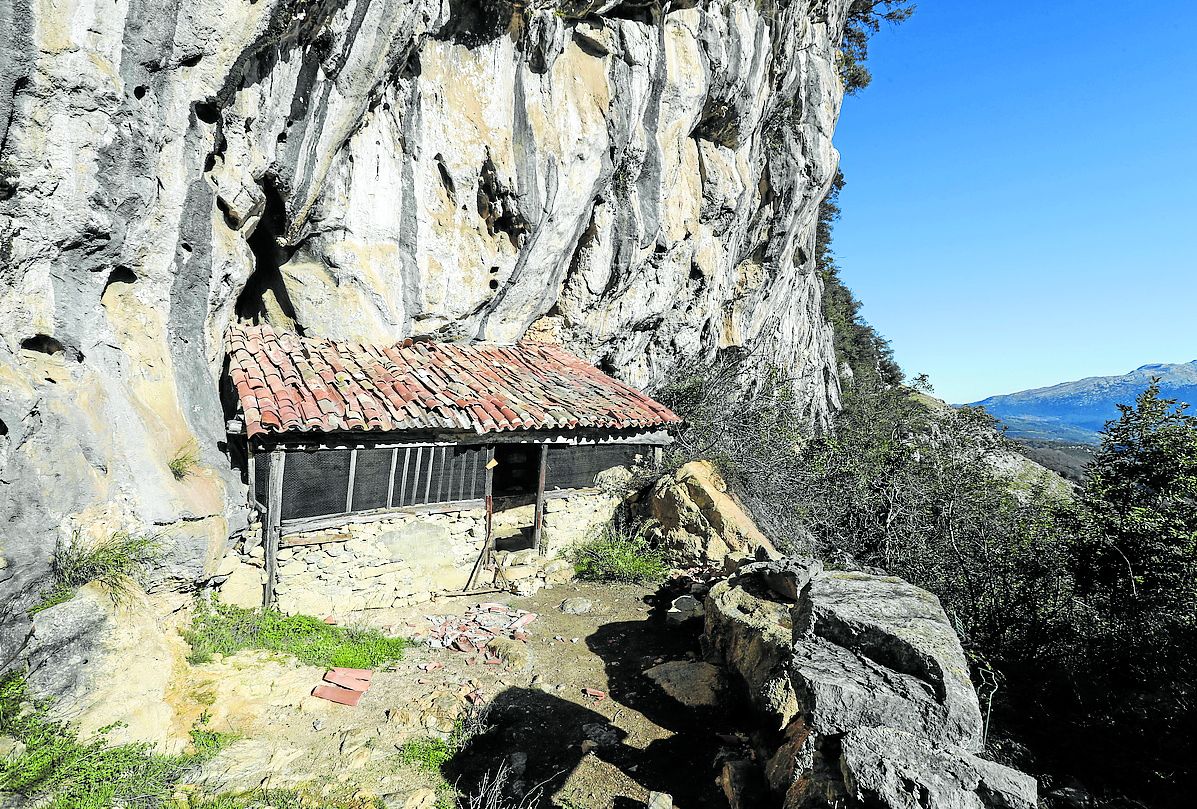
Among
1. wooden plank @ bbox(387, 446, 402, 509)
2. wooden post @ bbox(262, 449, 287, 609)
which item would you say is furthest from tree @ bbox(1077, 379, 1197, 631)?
wooden post @ bbox(262, 449, 287, 609)

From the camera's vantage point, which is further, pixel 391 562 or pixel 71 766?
pixel 391 562

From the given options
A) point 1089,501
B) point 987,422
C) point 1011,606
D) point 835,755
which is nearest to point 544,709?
point 835,755

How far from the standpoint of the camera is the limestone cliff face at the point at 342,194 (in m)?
5.12

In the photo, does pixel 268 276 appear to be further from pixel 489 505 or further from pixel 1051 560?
pixel 1051 560

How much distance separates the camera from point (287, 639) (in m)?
6.69

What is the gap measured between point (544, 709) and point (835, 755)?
3.51 metres

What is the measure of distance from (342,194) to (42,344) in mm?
5062

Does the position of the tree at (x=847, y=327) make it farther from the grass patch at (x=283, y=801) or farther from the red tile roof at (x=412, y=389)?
the grass patch at (x=283, y=801)

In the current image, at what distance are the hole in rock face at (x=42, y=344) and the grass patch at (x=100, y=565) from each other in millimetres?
1762

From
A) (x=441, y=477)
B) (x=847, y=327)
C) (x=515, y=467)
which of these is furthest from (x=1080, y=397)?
(x=441, y=477)

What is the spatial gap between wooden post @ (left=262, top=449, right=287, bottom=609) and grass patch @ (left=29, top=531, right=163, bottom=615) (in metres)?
1.58

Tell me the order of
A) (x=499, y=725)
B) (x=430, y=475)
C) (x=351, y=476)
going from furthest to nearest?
(x=430, y=475) → (x=351, y=476) → (x=499, y=725)

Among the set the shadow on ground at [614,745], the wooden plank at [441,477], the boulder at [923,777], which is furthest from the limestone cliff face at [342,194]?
the boulder at [923,777]

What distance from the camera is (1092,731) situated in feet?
16.6
